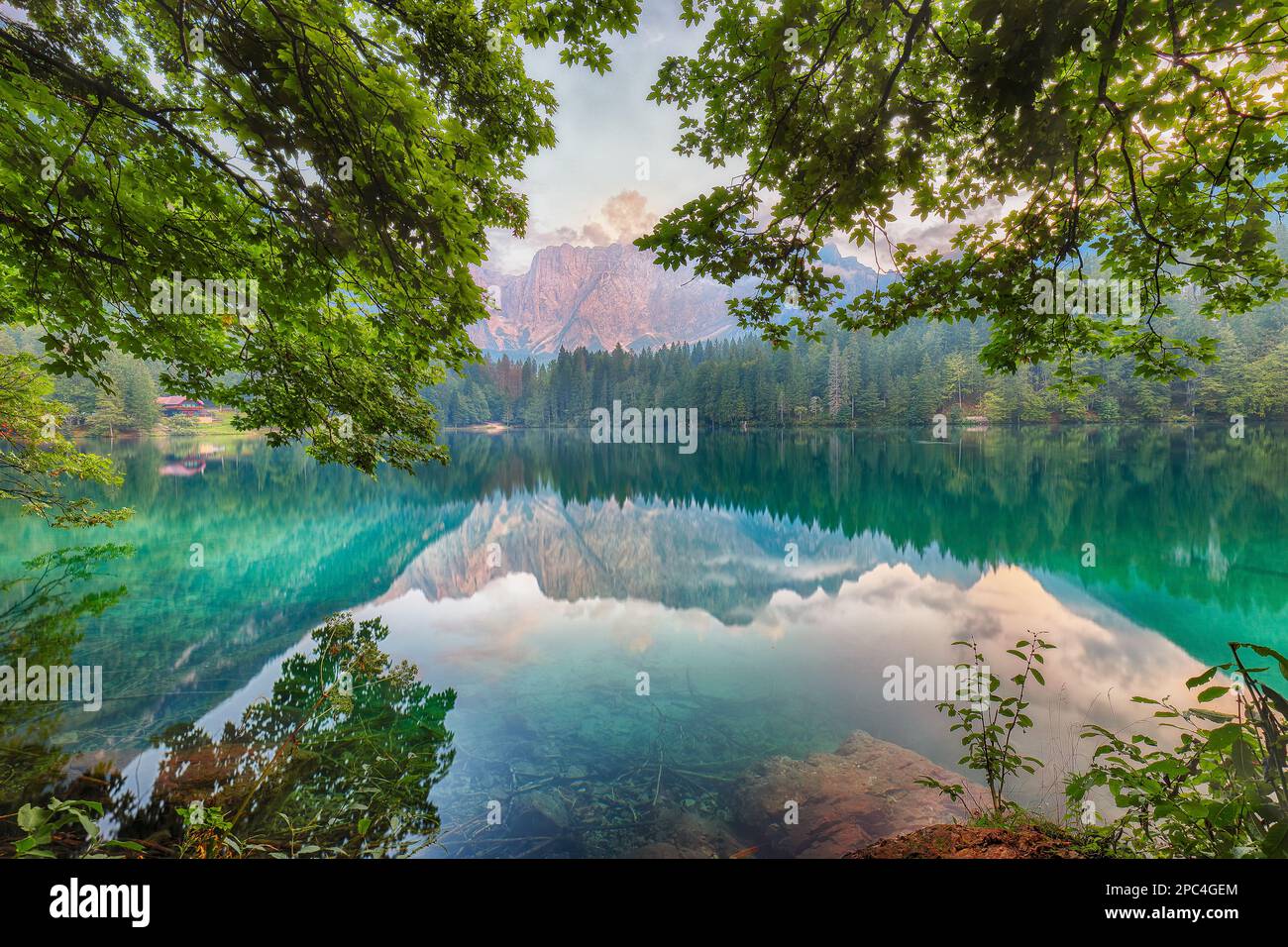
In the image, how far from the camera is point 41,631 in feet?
35.3

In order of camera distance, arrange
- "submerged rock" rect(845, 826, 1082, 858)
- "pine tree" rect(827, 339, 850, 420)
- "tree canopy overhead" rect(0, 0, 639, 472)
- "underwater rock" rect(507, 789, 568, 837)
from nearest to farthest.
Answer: "submerged rock" rect(845, 826, 1082, 858), "tree canopy overhead" rect(0, 0, 639, 472), "underwater rock" rect(507, 789, 568, 837), "pine tree" rect(827, 339, 850, 420)

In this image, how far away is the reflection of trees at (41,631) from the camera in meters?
6.14

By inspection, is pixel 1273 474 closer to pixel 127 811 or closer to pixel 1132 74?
pixel 1132 74

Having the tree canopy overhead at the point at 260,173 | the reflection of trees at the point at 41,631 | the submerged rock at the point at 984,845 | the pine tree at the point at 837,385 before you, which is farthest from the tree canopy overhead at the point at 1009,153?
the pine tree at the point at 837,385

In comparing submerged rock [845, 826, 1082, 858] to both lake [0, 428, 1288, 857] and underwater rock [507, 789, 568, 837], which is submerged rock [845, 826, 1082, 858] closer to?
lake [0, 428, 1288, 857]

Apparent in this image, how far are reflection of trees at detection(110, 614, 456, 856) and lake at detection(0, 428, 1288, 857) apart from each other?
2.9 inches

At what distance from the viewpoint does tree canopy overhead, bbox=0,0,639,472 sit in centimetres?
442

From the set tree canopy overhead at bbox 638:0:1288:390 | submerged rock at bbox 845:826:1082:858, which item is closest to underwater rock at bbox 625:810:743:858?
submerged rock at bbox 845:826:1082:858

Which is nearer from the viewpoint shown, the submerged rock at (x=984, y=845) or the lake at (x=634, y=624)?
the submerged rock at (x=984, y=845)

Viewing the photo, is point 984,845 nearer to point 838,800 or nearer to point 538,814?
point 838,800

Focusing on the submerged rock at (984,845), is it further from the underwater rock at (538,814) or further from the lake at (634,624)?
the underwater rock at (538,814)

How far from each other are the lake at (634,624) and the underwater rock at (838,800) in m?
0.33
